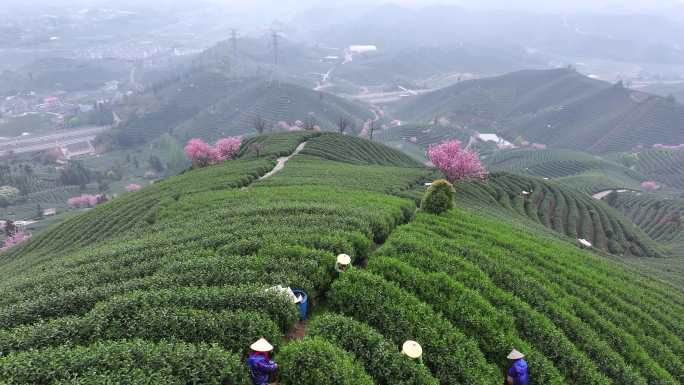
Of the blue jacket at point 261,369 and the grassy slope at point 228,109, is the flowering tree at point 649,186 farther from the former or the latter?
the blue jacket at point 261,369

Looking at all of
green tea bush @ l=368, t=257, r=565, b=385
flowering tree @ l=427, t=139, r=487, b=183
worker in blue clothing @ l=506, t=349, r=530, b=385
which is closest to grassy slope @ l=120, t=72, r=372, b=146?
flowering tree @ l=427, t=139, r=487, b=183

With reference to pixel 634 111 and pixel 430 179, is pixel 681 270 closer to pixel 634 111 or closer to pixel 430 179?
pixel 430 179

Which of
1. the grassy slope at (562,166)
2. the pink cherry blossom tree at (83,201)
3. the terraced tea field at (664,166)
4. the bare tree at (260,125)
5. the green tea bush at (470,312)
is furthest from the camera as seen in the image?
the terraced tea field at (664,166)

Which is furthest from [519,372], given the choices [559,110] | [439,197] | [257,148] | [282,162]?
[559,110]

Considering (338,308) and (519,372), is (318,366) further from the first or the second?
(519,372)

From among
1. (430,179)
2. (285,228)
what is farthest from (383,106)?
(285,228)

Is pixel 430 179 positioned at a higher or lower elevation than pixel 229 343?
lower

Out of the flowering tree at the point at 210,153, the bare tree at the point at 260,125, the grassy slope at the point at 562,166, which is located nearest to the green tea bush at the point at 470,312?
the flowering tree at the point at 210,153
